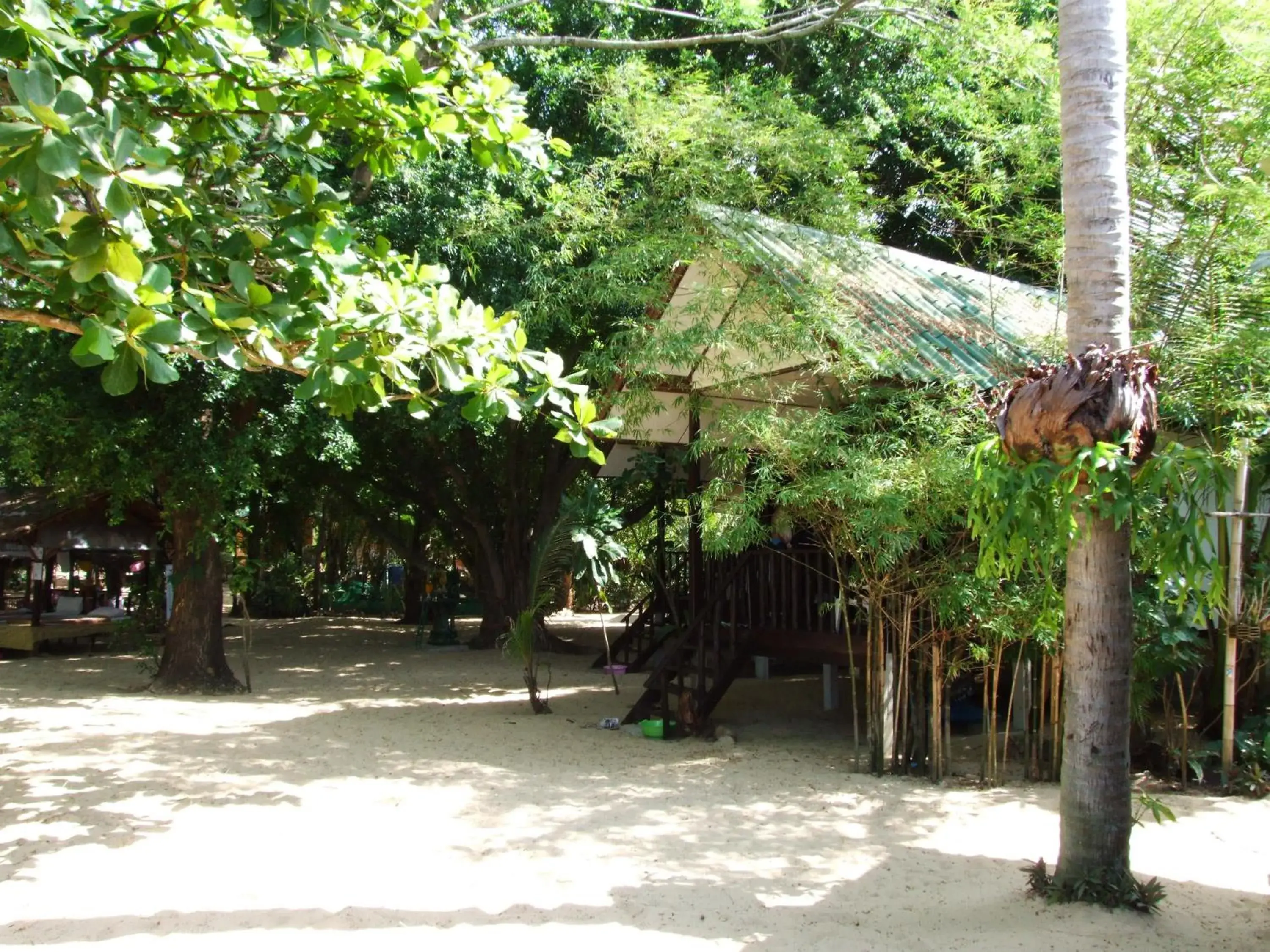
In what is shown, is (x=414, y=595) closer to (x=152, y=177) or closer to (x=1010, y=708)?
(x=1010, y=708)

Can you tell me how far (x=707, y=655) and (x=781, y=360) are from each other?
3.32 meters

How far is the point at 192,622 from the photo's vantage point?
11.8 metres

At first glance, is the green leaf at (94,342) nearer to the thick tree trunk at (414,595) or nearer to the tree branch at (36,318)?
the tree branch at (36,318)

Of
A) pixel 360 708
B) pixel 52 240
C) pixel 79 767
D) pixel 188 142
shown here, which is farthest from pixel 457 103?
pixel 360 708

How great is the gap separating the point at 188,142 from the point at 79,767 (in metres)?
5.14

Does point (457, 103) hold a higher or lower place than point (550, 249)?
lower

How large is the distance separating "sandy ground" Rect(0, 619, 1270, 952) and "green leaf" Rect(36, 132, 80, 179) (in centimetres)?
319

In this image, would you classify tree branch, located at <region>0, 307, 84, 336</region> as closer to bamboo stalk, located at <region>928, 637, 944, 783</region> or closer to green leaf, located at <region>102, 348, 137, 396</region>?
green leaf, located at <region>102, 348, 137, 396</region>

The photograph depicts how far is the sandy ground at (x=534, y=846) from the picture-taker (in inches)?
174

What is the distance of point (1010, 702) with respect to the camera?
275 inches

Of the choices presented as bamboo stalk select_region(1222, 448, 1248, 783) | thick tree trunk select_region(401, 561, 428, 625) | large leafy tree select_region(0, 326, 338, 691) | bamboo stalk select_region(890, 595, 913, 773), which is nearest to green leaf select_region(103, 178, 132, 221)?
bamboo stalk select_region(890, 595, 913, 773)

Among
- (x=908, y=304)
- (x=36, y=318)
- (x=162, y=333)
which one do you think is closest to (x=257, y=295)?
(x=162, y=333)

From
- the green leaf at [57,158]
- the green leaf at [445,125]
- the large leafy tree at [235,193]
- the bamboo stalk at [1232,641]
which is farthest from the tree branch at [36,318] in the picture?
the bamboo stalk at [1232,641]

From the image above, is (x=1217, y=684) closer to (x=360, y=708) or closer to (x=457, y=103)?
(x=457, y=103)
